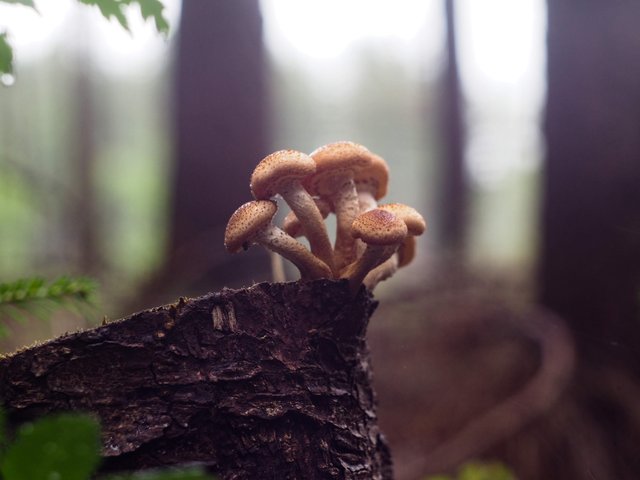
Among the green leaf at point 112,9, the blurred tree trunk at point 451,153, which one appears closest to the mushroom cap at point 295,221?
the green leaf at point 112,9

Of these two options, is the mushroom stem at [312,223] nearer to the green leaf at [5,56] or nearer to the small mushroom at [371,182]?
the small mushroom at [371,182]

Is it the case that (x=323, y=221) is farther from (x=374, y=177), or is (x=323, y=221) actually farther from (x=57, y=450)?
(x=57, y=450)

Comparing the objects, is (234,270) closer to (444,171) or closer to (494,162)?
(494,162)

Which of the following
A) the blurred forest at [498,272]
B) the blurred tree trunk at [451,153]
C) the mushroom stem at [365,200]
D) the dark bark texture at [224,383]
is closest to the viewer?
the dark bark texture at [224,383]

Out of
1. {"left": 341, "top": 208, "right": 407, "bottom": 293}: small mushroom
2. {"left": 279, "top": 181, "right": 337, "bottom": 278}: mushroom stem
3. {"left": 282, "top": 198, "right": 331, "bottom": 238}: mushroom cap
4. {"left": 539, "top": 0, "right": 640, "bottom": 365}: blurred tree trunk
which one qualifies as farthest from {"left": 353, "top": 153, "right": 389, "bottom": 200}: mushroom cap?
{"left": 539, "top": 0, "right": 640, "bottom": 365}: blurred tree trunk

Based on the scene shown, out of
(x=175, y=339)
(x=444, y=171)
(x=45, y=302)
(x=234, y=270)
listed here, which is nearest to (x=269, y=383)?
(x=175, y=339)

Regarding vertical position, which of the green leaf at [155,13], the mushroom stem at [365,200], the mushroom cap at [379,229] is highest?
the green leaf at [155,13]
